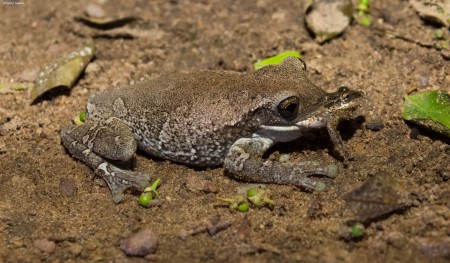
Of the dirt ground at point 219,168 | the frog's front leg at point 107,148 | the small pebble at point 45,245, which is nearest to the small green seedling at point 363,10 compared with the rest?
the dirt ground at point 219,168

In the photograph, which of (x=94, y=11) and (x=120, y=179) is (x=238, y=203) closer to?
(x=120, y=179)

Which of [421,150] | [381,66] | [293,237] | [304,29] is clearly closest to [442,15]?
[381,66]

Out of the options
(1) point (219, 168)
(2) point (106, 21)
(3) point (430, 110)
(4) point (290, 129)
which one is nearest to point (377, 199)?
(4) point (290, 129)

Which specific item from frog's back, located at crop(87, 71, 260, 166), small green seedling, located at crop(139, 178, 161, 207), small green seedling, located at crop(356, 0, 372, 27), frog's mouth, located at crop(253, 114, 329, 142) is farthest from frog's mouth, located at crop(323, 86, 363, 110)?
small green seedling, located at crop(356, 0, 372, 27)

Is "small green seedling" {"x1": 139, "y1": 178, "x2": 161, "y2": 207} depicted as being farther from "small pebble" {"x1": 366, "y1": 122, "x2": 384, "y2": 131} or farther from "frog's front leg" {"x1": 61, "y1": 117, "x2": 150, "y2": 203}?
"small pebble" {"x1": 366, "y1": 122, "x2": 384, "y2": 131}

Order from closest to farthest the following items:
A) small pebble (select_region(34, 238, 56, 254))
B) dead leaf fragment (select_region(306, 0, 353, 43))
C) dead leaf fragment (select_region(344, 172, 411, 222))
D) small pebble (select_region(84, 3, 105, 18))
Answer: dead leaf fragment (select_region(344, 172, 411, 222)) < small pebble (select_region(34, 238, 56, 254)) < dead leaf fragment (select_region(306, 0, 353, 43)) < small pebble (select_region(84, 3, 105, 18))

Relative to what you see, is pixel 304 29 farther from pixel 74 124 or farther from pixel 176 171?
pixel 74 124
